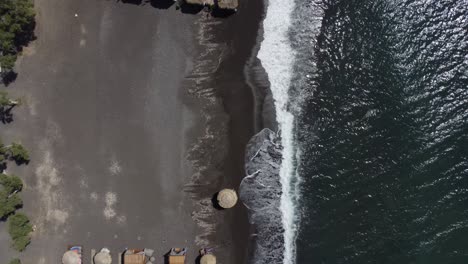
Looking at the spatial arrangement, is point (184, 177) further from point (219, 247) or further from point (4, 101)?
point (4, 101)

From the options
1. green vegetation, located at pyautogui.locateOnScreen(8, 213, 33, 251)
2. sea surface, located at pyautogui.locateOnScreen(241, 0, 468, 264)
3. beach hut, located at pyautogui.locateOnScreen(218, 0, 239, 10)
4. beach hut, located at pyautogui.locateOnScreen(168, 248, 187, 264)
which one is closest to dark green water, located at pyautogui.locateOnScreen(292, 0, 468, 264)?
sea surface, located at pyautogui.locateOnScreen(241, 0, 468, 264)

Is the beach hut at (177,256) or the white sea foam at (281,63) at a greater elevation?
the white sea foam at (281,63)

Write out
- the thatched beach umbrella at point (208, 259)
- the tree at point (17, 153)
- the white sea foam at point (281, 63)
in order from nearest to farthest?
1. the tree at point (17, 153)
2. the thatched beach umbrella at point (208, 259)
3. the white sea foam at point (281, 63)

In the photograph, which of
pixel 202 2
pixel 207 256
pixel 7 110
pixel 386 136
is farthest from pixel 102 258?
pixel 386 136

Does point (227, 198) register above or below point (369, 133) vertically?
below

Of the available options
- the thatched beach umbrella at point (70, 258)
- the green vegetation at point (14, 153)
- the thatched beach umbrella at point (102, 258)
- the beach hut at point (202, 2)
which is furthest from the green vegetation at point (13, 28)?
the thatched beach umbrella at point (102, 258)

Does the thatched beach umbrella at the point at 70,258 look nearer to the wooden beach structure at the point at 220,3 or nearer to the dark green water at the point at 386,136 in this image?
the dark green water at the point at 386,136

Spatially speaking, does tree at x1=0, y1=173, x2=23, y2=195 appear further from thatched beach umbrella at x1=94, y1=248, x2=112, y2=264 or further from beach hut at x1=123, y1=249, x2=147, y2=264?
beach hut at x1=123, y1=249, x2=147, y2=264

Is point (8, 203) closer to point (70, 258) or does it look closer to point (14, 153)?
point (14, 153)
